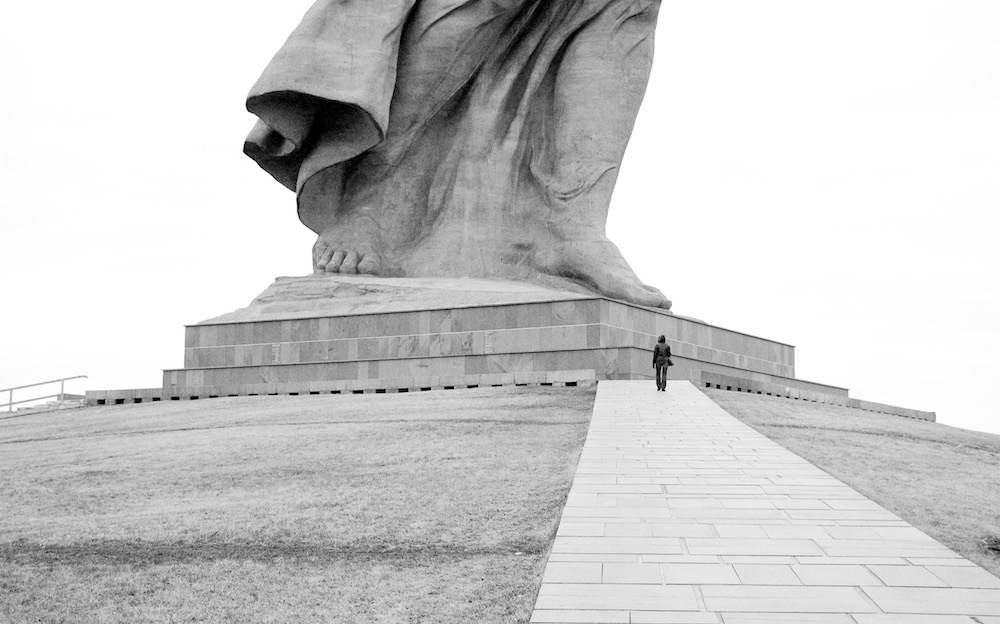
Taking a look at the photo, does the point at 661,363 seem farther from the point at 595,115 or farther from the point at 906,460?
the point at 595,115

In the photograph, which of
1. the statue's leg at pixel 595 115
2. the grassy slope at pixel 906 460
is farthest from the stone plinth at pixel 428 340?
the grassy slope at pixel 906 460

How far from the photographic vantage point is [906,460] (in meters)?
7.95

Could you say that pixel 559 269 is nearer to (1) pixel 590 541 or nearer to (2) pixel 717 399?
(2) pixel 717 399

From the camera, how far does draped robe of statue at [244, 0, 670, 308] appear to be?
1471 centimetres

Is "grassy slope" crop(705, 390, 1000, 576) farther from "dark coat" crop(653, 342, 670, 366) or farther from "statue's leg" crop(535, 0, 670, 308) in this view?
"statue's leg" crop(535, 0, 670, 308)

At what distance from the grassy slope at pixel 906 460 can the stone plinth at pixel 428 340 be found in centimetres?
184

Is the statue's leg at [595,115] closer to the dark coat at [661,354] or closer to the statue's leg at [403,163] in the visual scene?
the statue's leg at [403,163]

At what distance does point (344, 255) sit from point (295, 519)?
34.4 ft

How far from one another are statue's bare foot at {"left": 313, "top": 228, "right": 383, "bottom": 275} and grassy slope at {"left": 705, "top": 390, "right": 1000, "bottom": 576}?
5483 mm

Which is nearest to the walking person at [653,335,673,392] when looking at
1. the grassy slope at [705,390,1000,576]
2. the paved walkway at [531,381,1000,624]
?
the grassy slope at [705,390,1000,576]

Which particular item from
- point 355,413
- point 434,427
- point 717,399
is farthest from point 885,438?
point 355,413

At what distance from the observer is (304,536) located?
5141mm

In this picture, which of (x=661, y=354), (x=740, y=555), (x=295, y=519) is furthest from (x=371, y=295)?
(x=740, y=555)

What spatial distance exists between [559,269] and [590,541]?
1068 cm
